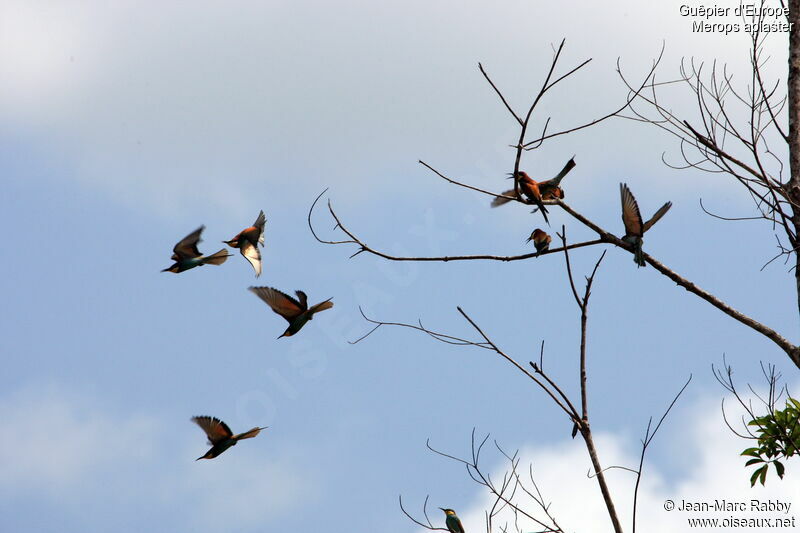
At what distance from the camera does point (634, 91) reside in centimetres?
538

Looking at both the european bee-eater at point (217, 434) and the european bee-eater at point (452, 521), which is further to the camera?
the european bee-eater at point (452, 521)

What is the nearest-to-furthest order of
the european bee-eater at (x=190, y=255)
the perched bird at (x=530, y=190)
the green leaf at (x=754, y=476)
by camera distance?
1. the perched bird at (x=530, y=190)
2. the european bee-eater at (x=190, y=255)
3. the green leaf at (x=754, y=476)

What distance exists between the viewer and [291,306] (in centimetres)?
550

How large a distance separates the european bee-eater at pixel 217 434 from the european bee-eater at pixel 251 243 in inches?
45.2

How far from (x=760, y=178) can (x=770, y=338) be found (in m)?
1.04

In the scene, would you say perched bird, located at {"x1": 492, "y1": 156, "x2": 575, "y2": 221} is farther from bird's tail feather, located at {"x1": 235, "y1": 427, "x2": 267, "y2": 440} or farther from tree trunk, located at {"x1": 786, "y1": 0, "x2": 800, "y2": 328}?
bird's tail feather, located at {"x1": 235, "y1": 427, "x2": 267, "y2": 440}

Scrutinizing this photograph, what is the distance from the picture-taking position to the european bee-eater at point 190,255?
18.2 ft

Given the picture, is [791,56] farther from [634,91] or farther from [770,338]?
[770,338]

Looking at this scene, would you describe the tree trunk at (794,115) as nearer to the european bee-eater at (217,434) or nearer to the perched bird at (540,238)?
the perched bird at (540,238)

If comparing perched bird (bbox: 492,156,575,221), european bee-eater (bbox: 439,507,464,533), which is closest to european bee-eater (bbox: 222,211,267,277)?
perched bird (bbox: 492,156,575,221)

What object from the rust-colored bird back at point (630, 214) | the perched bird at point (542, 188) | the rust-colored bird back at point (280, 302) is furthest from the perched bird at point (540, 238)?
the rust-colored bird back at point (280, 302)

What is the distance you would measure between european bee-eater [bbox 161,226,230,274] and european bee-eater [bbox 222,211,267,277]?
0.14 meters

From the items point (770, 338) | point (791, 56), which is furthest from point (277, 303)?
point (791, 56)

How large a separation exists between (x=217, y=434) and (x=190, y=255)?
1286 mm
